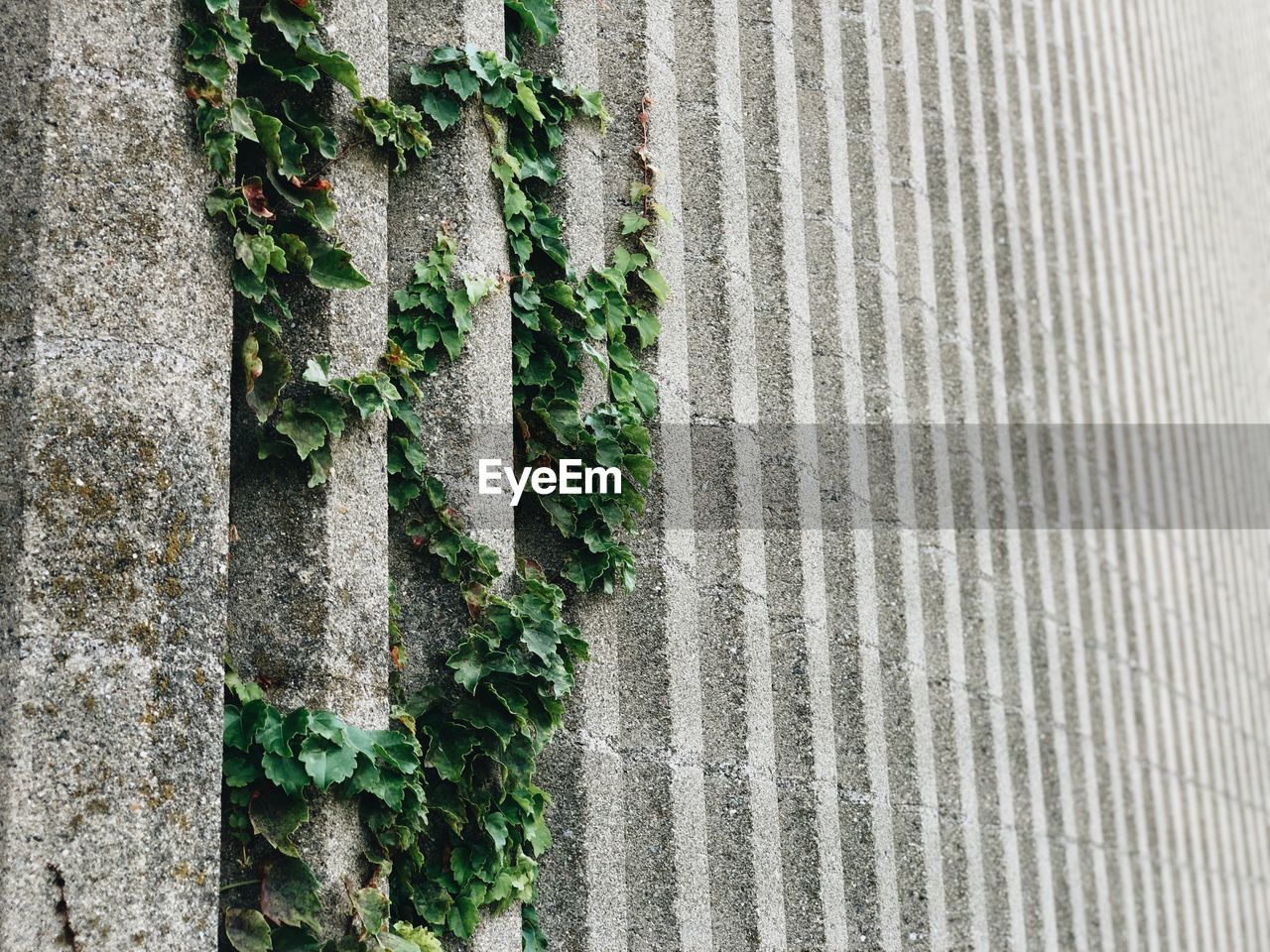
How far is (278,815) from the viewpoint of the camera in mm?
1992

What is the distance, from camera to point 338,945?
2006 mm

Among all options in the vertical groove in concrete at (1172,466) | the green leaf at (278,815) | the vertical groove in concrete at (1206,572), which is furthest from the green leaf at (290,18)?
the vertical groove in concrete at (1206,572)

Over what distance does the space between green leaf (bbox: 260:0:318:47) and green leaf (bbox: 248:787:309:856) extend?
112cm

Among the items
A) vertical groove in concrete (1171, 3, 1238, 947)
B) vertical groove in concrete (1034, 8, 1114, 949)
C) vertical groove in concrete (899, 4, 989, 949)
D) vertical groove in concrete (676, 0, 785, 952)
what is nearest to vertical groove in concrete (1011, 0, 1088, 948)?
vertical groove in concrete (1034, 8, 1114, 949)

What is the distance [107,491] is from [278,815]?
1.73 ft

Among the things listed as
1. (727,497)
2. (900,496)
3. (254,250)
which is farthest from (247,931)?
(900,496)

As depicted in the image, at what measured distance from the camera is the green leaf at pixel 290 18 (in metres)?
2.14

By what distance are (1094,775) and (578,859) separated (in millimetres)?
2449

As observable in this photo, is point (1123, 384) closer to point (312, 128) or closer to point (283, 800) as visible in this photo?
point (312, 128)

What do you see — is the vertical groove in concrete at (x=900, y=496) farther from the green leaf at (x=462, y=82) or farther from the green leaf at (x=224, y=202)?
the green leaf at (x=224, y=202)

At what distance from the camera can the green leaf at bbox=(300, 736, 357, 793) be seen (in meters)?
1.99

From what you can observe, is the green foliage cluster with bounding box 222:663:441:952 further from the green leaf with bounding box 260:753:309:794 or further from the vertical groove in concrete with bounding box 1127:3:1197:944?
the vertical groove in concrete with bounding box 1127:3:1197:944

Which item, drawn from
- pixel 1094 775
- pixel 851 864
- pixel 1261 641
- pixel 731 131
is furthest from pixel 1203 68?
pixel 851 864

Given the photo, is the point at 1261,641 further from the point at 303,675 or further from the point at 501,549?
the point at 303,675
